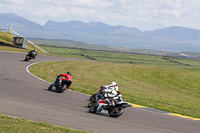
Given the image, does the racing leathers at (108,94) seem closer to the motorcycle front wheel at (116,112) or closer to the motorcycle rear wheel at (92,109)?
the motorcycle rear wheel at (92,109)

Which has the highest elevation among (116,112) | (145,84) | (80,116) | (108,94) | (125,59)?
(108,94)

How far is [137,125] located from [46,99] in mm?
6436

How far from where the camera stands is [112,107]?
1480cm

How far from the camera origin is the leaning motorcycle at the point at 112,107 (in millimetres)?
14552

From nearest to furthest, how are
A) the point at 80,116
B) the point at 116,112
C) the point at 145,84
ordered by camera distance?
the point at 80,116
the point at 116,112
the point at 145,84

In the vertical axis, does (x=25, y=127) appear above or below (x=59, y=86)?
above

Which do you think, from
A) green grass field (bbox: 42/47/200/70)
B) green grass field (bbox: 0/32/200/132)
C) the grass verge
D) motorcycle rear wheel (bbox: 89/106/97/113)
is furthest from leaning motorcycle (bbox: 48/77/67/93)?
green grass field (bbox: 42/47/200/70)

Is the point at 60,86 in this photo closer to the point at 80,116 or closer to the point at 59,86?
the point at 59,86

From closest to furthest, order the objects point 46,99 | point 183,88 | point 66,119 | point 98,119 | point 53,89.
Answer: point 66,119, point 98,119, point 46,99, point 53,89, point 183,88

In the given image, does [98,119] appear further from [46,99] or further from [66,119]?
[46,99]

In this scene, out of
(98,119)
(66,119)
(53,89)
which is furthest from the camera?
(53,89)

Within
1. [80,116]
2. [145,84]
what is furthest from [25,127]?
[145,84]

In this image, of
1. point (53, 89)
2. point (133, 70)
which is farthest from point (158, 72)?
point (53, 89)

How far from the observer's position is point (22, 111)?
13109 millimetres
